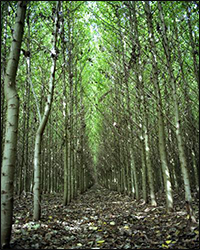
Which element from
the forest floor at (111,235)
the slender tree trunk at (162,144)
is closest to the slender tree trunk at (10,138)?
the forest floor at (111,235)

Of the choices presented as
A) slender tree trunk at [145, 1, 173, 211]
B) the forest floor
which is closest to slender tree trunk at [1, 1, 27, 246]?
the forest floor

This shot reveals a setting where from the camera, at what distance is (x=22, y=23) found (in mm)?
3576

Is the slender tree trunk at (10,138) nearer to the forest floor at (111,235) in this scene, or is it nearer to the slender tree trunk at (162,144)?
the forest floor at (111,235)

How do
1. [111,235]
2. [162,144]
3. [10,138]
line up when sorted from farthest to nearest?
1. [162,144]
2. [111,235]
3. [10,138]

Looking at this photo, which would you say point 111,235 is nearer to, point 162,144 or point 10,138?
point 10,138

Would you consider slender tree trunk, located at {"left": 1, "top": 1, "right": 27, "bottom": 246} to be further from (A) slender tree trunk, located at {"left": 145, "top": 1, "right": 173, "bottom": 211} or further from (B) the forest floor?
(A) slender tree trunk, located at {"left": 145, "top": 1, "right": 173, "bottom": 211}

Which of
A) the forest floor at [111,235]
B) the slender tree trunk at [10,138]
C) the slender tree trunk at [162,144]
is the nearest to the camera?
the slender tree trunk at [10,138]

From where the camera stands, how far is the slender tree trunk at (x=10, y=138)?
2.98 metres

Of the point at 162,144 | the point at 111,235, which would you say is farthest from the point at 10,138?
the point at 162,144

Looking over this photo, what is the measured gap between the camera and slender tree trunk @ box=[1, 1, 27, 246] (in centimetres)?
298

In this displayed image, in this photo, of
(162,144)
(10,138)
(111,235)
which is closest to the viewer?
(10,138)

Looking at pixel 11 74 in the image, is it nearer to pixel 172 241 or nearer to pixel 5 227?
pixel 5 227

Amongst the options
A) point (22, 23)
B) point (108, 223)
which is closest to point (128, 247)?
point (108, 223)

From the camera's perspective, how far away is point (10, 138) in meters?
3.29
